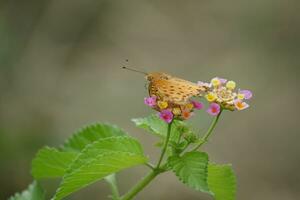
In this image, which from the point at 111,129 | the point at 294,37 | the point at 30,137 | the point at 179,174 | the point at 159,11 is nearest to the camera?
the point at 179,174

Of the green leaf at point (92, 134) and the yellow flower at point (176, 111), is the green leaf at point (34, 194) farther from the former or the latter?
the yellow flower at point (176, 111)

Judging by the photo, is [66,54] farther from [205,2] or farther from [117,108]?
[205,2]

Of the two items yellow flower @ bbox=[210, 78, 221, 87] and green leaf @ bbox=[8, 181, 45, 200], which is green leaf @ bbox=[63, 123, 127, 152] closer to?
green leaf @ bbox=[8, 181, 45, 200]

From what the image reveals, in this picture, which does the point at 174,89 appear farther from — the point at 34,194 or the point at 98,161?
Answer: the point at 34,194

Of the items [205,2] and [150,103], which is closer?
[150,103]

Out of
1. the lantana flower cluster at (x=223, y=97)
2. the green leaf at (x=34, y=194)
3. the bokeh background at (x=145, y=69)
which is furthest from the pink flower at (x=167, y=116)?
the bokeh background at (x=145, y=69)

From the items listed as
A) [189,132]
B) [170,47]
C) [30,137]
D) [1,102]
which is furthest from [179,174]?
[170,47]
